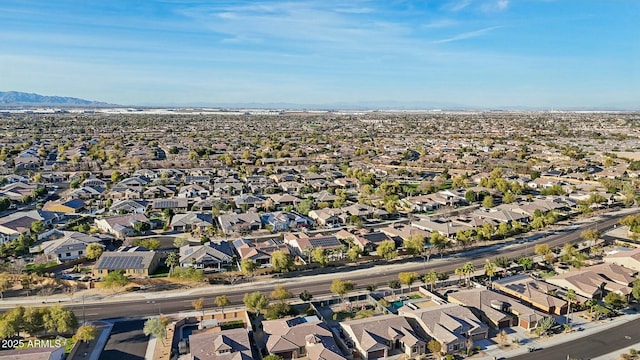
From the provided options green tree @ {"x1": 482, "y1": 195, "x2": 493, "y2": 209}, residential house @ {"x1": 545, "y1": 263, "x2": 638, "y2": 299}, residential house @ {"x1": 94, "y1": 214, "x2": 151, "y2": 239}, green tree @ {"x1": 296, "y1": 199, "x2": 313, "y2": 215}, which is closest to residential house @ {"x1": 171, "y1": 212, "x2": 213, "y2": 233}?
residential house @ {"x1": 94, "y1": 214, "x2": 151, "y2": 239}

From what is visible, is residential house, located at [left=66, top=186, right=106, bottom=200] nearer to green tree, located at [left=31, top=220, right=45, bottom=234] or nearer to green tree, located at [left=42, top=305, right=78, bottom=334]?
green tree, located at [left=31, top=220, right=45, bottom=234]

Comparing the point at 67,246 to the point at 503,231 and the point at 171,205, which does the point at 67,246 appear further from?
the point at 503,231

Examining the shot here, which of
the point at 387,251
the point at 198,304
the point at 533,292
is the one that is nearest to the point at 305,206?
the point at 387,251

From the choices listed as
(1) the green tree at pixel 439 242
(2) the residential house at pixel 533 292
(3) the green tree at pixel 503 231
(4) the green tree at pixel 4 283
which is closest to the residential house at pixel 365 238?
(1) the green tree at pixel 439 242

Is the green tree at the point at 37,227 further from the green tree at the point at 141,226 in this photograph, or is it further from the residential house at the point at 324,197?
the residential house at the point at 324,197

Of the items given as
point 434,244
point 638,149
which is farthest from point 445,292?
point 638,149

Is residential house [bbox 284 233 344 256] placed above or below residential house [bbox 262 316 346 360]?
above

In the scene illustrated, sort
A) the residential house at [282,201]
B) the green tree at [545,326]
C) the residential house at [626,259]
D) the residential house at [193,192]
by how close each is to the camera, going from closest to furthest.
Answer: the green tree at [545,326], the residential house at [626,259], the residential house at [282,201], the residential house at [193,192]
